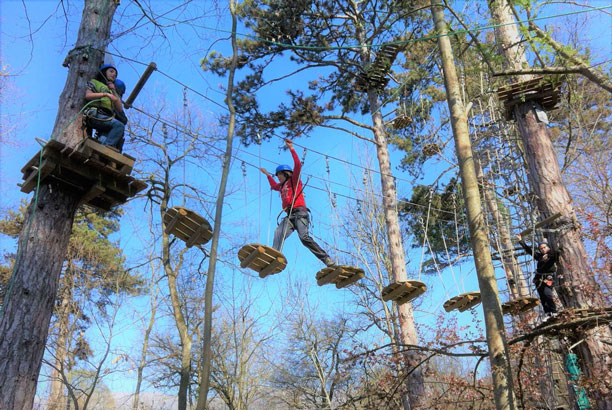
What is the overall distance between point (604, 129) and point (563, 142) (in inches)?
50.1

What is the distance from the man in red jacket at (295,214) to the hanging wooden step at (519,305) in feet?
7.93

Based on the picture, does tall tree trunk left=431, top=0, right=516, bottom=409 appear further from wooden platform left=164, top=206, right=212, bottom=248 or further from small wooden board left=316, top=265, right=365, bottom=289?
wooden platform left=164, top=206, right=212, bottom=248

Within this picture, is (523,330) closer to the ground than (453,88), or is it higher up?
closer to the ground

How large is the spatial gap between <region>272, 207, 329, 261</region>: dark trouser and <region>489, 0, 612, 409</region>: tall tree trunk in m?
2.68

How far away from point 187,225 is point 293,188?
4.92ft

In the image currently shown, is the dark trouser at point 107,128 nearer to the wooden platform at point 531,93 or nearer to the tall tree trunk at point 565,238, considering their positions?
the tall tree trunk at point 565,238

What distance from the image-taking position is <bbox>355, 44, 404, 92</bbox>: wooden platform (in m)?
9.06

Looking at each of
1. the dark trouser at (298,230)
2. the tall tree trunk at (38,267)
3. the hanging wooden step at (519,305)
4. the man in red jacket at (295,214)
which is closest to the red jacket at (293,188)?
the man in red jacket at (295,214)

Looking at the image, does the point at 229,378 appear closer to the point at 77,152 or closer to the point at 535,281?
the point at 535,281

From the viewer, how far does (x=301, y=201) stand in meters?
5.91

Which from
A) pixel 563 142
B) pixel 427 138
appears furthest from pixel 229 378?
pixel 563 142

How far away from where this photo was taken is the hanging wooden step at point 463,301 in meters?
6.28

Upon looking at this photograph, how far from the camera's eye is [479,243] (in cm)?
356

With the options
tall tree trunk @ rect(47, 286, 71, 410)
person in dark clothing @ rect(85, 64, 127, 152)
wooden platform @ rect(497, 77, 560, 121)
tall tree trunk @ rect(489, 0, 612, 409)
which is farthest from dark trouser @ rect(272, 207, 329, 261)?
tall tree trunk @ rect(47, 286, 71, 410)
